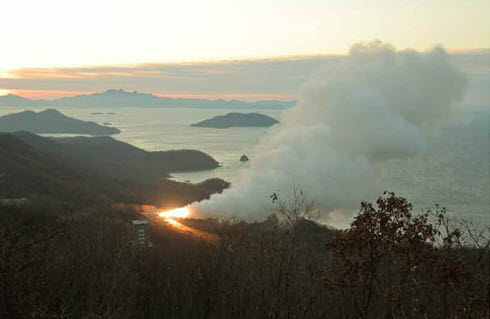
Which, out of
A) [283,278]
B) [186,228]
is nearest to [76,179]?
[186,228]

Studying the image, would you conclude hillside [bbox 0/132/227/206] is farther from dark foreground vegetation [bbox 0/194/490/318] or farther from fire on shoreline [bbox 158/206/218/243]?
dark foreground vegetation [bbox 0/194/490/318]

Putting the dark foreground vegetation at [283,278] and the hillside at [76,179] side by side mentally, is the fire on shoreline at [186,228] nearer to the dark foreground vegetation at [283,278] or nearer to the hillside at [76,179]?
the dark foreground vegetation at [283,278]

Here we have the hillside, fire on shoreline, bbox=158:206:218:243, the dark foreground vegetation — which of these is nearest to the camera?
the dark foreground vegetation

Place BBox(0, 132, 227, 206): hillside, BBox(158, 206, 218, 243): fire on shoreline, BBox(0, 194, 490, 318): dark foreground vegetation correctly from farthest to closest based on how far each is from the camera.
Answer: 1. BBox(0, 132, 227, 206): hillside
2. BBox(158, 206, 218, 243): fire on shoreline
3. BBox(0, 194, 490, 318): dark foreground vegetation

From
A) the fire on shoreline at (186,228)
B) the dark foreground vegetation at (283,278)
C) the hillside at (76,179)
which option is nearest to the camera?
the dark foreground vegetation at (283,278)

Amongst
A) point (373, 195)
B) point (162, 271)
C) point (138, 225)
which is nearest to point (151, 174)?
point (373, 195)

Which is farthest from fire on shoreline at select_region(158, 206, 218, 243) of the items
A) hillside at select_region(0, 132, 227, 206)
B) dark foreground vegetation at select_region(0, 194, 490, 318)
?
hillside at select_region(0, 132, 227, 206)

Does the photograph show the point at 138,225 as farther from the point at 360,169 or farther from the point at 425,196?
the point at 425,196

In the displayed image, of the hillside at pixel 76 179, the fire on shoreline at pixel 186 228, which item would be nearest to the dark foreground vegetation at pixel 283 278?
the fire on shoreline at pixel 186 228
